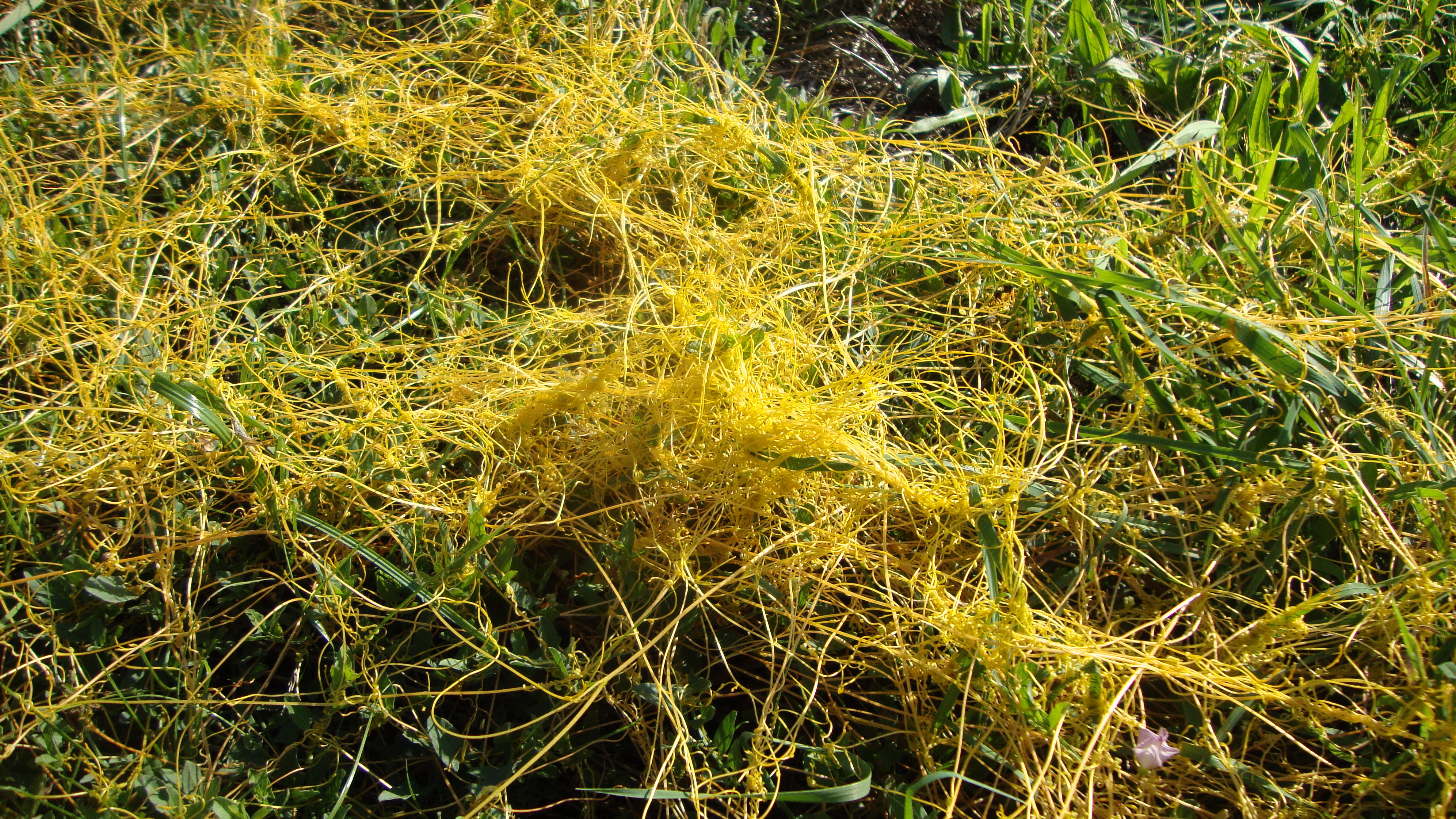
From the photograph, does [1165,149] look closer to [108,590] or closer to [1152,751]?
[1152,751]

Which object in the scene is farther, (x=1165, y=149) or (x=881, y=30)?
(x=881, y=30)

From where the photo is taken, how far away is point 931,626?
4.58 ft

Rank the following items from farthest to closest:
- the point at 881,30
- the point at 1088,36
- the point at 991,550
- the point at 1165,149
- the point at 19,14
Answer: the point at 881,30
the point at 1088,36
the point at 19,14
the point at 1165,149
the point at 991,550

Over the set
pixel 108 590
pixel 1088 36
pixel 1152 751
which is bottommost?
pixel 108 590

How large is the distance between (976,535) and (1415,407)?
76 cm

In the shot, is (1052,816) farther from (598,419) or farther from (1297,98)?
(1297,98)

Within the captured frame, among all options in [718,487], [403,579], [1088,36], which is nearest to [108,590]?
[403,579]

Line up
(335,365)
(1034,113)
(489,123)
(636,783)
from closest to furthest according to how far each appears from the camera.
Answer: (636,783) < (335,365) < (489,123) < (1034,113)

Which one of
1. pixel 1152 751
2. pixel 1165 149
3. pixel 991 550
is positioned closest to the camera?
pixel 1152 751

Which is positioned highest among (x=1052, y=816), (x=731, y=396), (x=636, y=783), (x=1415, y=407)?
(x=1415, y=407)

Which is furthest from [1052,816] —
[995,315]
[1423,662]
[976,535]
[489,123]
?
[489,123]

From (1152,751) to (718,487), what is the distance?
0.74 m

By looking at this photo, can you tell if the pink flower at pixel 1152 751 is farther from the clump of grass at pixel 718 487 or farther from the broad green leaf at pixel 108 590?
the broad green leaf at pixel 108 590

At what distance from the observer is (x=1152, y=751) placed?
1.28m
